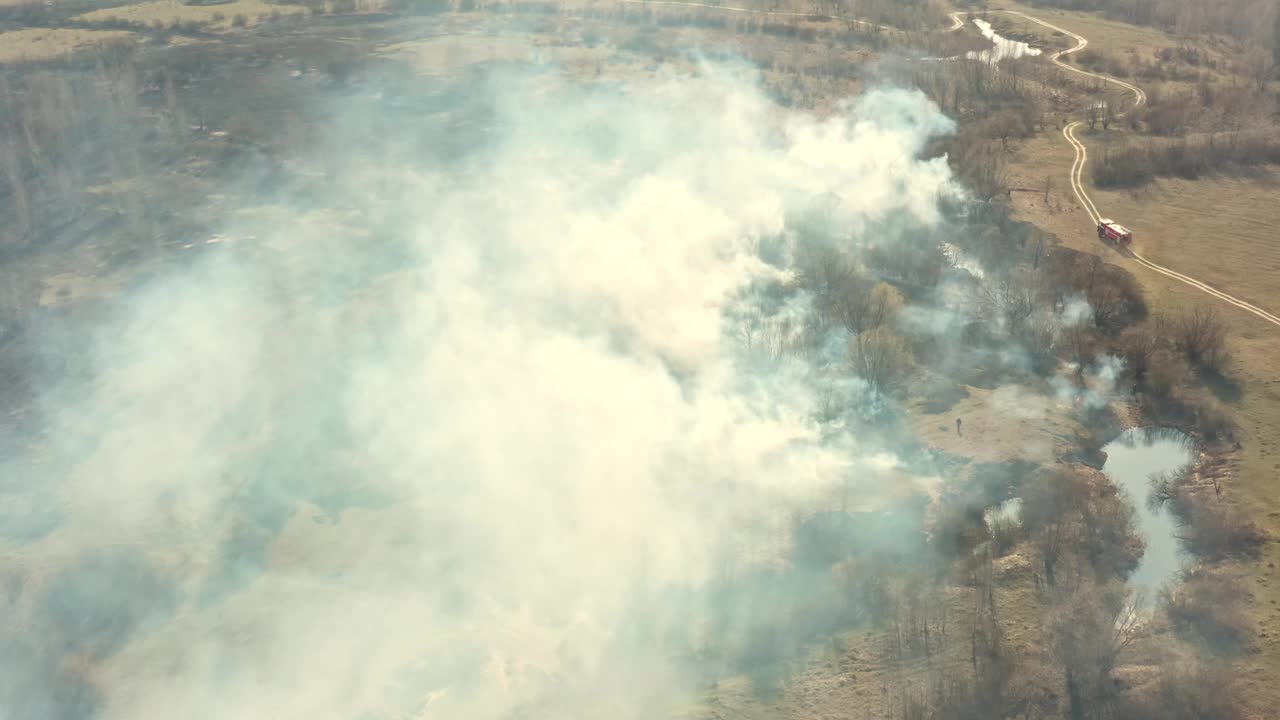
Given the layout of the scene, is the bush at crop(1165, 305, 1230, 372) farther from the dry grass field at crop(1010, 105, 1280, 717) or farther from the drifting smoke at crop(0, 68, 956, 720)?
the drifting smoke at crop(0, 68, 956, 720)

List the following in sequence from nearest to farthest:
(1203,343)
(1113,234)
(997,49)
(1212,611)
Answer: (1212,611), (1203,343), (1113,234), (997,49)

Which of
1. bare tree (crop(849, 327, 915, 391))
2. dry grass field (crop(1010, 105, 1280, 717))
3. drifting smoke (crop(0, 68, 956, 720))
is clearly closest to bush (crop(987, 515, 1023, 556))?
drifting smoke (crop(0, 68, 956, 720))

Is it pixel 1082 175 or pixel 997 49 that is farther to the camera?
pixel 997 49

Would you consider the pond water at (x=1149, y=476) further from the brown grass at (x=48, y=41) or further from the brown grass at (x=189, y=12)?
the brown grass at (x=189, y=12)

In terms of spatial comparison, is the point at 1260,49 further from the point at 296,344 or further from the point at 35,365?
the point at 35,365

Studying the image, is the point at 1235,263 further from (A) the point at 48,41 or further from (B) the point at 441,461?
(A) the point at 48,41

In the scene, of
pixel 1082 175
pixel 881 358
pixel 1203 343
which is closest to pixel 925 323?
pixel 881 358
